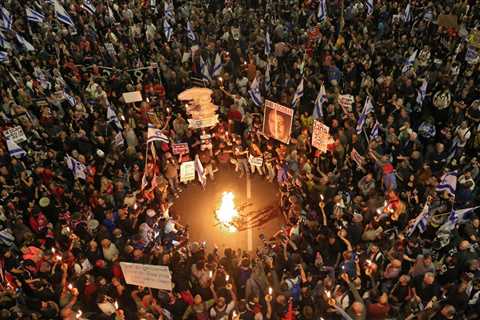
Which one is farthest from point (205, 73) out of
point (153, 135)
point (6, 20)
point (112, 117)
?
point (6, 20)

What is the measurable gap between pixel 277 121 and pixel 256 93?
1601mm

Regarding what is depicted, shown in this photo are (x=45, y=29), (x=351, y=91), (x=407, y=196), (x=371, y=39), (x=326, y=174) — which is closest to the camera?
(x=407, y=196)

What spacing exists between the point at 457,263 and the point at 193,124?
707 centimetres

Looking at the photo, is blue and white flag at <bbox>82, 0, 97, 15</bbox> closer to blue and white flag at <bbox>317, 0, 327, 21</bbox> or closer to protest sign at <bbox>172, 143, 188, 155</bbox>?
blue and white flag at <bbox>317, 0, 327, 21</bbox>

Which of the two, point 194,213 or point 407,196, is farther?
point 194,213

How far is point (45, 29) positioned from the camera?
1756 centimetres

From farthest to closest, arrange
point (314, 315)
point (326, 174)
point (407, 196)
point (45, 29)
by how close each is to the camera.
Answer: point (45, 29), point (326, 174), point (407, 196), point (314, 315)

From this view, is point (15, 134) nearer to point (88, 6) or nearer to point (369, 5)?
point (88, 6)

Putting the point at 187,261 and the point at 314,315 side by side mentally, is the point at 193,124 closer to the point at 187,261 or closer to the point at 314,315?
the point at 187,261

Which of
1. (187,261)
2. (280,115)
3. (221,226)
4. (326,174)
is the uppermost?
(280,115)

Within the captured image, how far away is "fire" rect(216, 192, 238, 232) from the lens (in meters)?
11.4

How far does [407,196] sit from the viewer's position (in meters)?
9.66

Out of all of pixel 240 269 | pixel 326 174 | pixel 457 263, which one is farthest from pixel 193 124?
pixel 457 263

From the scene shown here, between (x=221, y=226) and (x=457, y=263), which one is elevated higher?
(x=457, y=263)
